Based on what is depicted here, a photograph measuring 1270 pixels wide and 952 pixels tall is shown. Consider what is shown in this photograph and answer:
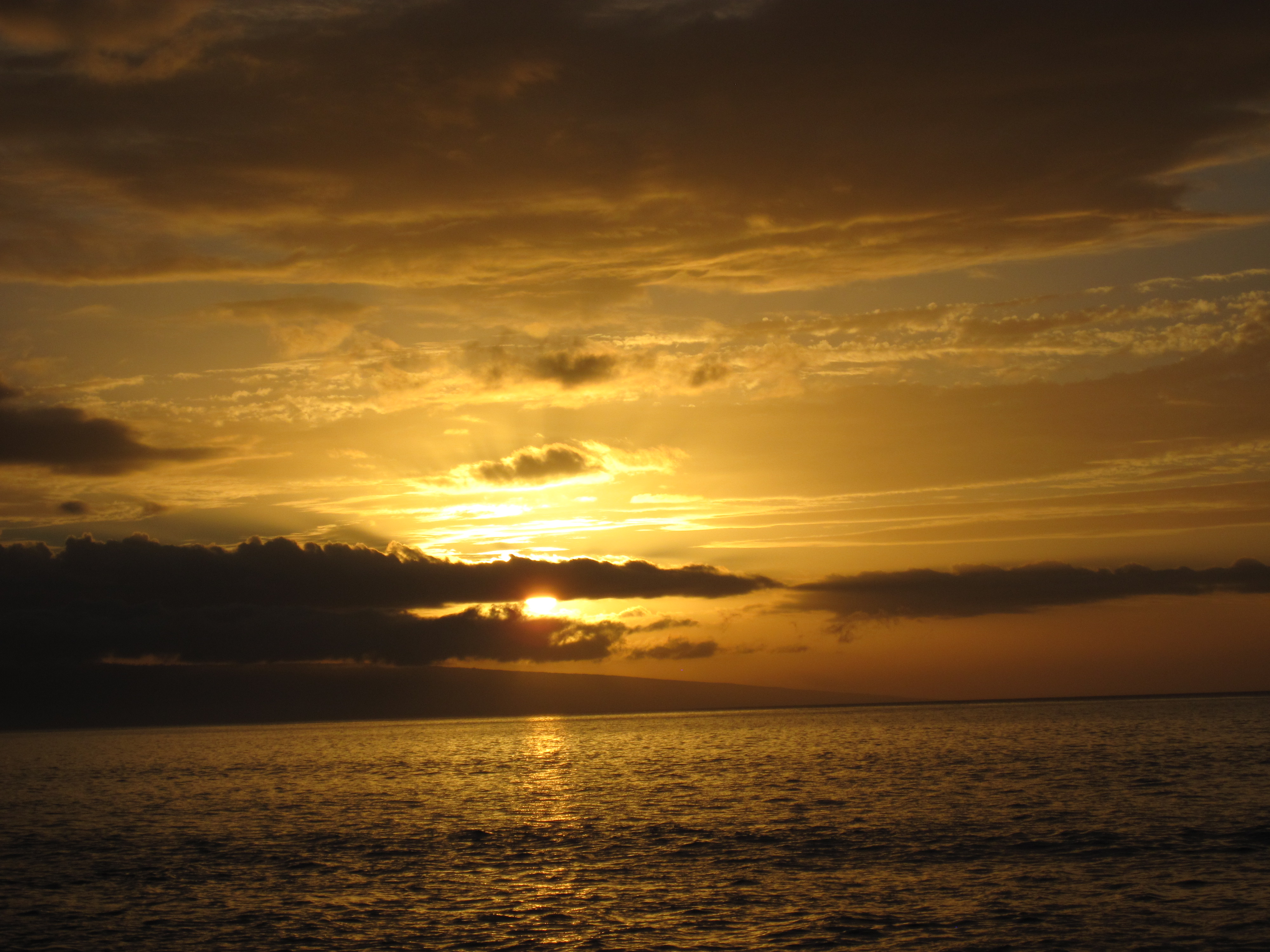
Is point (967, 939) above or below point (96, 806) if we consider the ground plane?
above

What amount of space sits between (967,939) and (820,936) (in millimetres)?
5954

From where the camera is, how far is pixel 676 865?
61094 millimetres

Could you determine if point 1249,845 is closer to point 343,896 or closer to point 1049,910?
point 1049,910

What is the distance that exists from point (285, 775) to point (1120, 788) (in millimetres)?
121207

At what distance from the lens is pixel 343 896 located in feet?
181

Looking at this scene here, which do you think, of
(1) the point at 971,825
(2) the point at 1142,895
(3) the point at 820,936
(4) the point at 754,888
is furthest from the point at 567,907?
(1) the point at 971,825

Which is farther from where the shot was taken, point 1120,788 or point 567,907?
point 1120,788

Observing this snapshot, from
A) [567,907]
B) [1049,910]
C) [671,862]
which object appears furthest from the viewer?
[671,862]

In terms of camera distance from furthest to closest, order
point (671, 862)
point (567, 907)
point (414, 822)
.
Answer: point (414, 822)
point (671, 862)
point (567, 907)

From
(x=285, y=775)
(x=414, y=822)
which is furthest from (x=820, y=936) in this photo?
(x=285, y=775)

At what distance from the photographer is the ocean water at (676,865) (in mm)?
45156

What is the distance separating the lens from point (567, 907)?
50.5 meters

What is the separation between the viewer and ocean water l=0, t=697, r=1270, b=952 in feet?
148

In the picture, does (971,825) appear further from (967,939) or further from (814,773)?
(814,773)
